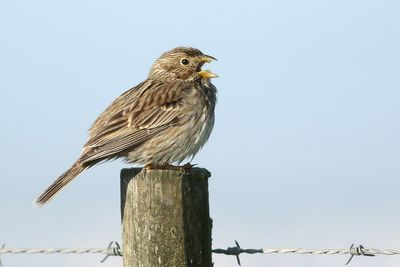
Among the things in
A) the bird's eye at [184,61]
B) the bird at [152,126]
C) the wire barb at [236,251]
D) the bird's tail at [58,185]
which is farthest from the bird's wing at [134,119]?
the wire barb at [236,251]

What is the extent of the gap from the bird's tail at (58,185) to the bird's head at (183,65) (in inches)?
89.2

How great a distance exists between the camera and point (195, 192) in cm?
547

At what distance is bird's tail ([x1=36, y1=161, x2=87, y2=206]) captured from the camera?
789cm

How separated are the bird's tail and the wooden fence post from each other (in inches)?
95.0

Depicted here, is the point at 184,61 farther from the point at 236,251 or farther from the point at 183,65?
the point at 236,251

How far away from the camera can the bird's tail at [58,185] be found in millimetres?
7887

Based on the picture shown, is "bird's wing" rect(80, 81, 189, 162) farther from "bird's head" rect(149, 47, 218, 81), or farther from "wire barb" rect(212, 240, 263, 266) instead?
"wire barb" rect(212, 240, 263, 266)

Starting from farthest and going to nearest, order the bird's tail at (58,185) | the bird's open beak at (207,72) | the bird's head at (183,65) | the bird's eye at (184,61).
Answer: the bird's eye at (184,61), the bird's head at (183,65), the bird's open beak at (207,72), the bird's tail at (58,185)

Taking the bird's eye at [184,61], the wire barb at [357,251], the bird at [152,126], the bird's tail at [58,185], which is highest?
the bird's eye at [184,61]

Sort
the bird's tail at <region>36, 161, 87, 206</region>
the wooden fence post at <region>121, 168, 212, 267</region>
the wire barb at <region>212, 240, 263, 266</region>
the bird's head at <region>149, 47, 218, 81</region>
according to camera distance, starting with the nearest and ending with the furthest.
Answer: the wooden fence post at <region>121, 168, 212, 267</region>, the wire barb at <region>212, 240, 263, 266</region>, the bird's tail at <region>36, 161, 87, 206</region>, the bird's head at <region>149, 47, 218, 81</region>

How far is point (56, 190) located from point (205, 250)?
8.96ft

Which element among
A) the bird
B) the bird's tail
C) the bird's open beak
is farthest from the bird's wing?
the bird's open beak

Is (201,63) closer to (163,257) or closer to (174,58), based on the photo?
(174,58)

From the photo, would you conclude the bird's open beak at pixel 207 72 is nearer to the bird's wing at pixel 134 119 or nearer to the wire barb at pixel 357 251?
the bird's wing at pixel 134 119
